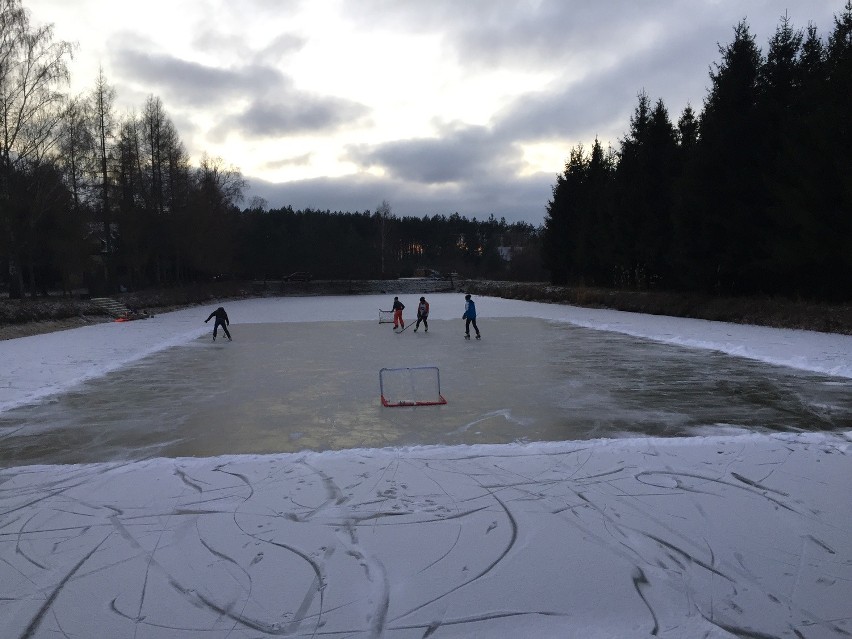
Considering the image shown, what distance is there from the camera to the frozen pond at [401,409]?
23.4 ft

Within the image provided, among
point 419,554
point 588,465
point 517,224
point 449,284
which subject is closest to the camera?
point 419,554

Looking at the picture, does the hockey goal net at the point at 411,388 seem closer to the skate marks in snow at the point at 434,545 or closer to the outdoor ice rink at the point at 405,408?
the outdoor ice rink at the point at 405,408

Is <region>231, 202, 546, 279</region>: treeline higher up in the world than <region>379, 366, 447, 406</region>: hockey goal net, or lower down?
higher up

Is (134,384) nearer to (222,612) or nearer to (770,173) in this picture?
(222,612)

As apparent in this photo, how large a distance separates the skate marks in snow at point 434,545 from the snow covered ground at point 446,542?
0.06ft

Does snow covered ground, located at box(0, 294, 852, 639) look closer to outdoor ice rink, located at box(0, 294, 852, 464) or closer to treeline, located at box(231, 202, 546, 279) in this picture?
outdoor ice rink, located at box(0, 294, 852, 464)

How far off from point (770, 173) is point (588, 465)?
22.8 meters

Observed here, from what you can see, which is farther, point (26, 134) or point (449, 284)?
point (449, 284)

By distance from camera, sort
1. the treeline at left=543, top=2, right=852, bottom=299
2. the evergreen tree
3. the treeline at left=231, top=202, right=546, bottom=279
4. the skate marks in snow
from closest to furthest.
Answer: the skate marks in snow < the treeline at left=543, top=2, right=852, bottom=299 < the evergreen tree < the treeline at left=231, top=202, right=546, bottom=279

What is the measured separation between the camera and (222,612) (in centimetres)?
340

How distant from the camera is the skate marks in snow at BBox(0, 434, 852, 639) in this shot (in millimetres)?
3344

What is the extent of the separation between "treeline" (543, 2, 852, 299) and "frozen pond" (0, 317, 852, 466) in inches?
375

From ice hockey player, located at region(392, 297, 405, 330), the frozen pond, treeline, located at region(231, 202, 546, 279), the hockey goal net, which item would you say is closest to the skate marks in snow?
the frozen pond

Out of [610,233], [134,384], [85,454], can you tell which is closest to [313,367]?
[134,384]
